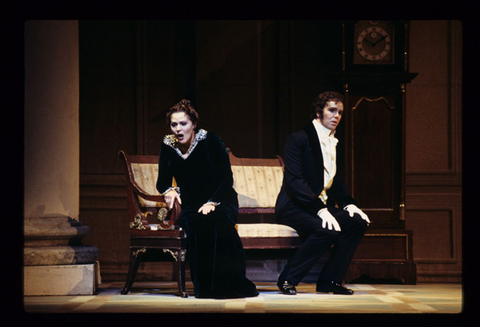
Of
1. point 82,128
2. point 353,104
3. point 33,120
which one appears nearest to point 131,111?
point 82,128

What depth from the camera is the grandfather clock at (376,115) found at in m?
5.62

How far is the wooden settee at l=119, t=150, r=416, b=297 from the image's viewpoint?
4.73 metres

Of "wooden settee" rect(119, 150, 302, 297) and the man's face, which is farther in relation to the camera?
the man's face

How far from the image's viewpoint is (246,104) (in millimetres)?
6039

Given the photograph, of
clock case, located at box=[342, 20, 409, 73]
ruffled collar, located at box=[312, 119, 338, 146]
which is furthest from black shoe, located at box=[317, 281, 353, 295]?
clock case, located at box=[342, 20, 409, 73]

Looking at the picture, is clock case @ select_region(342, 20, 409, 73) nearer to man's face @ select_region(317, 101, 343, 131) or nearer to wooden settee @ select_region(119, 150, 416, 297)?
man's face @ select_region(317, 101, 343, 131)

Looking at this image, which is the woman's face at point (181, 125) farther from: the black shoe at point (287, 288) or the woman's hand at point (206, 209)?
the black shoe at point (287, 288)

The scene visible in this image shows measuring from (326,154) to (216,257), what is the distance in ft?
3.81

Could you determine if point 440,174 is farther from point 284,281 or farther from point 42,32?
point 42,32

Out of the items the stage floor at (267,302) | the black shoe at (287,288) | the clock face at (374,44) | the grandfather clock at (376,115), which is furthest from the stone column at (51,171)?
the clock face at (374,44)

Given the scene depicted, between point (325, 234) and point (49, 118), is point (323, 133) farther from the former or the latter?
point (49, 118)

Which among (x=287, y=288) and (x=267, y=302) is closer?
(x=267, y=302)

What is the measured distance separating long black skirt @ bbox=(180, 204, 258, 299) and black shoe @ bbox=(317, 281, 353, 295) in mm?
510

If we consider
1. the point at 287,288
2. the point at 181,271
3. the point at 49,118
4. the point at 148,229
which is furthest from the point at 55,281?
the point at 287,288
